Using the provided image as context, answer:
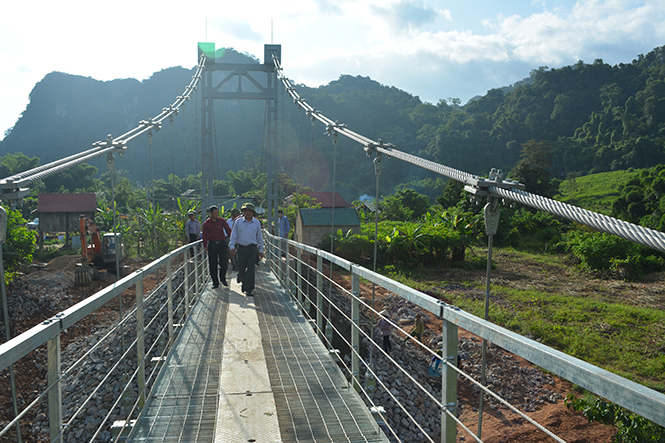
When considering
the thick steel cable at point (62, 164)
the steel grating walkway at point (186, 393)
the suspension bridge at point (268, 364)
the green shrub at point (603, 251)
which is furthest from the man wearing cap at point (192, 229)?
the green shrub at point (603, 251)

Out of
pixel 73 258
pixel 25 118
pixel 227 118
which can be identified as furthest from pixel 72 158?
pixel 25 118

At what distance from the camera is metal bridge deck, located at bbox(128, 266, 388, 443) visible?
2.27m

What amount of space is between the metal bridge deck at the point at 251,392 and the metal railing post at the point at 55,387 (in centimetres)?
71

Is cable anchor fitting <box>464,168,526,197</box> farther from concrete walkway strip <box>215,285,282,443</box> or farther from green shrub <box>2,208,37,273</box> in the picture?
green shrub <box>2,208,37,273</box>

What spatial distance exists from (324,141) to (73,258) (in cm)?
3025

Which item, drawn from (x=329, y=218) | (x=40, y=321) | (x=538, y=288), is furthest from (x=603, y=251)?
(x=40, y=321)

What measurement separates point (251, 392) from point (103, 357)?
23.7 feet

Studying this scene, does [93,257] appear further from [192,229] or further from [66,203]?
[66,203]

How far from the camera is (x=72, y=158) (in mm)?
3467

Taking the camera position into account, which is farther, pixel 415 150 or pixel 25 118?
pixel 25 118

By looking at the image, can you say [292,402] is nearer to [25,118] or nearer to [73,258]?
[73,258]

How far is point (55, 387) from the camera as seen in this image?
1.51 metres

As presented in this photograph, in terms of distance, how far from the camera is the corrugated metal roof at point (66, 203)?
26406mm

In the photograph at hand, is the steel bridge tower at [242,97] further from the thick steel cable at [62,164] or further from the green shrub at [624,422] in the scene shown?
the green shrub at [624,422]
